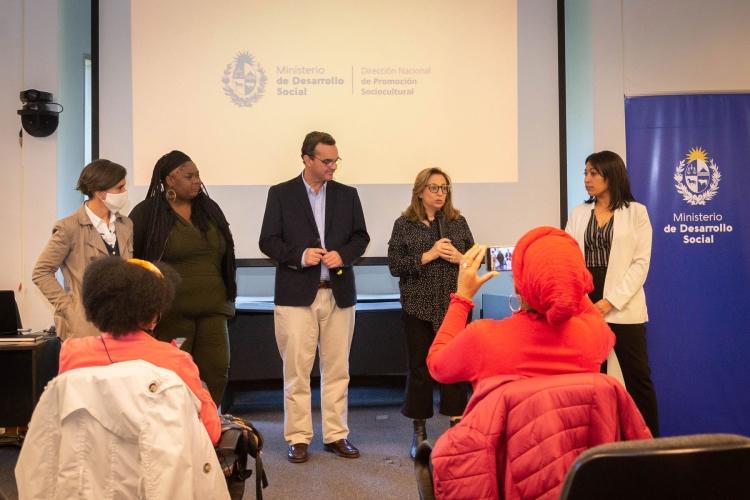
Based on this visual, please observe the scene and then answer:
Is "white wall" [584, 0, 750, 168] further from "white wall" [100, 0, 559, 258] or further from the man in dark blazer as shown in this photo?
the man in dark blazer

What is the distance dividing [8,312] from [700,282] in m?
4.09

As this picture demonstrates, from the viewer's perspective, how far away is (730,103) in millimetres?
4125

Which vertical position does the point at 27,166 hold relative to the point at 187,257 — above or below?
above

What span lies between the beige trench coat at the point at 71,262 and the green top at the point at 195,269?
214 mm

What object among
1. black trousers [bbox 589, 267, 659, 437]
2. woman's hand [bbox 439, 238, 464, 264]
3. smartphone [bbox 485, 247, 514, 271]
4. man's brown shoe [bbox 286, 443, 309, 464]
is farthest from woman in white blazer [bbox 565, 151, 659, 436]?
man's brown shoe [bbox 286, 443, 309, 464]

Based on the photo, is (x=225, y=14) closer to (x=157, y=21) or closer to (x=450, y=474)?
(x=157, y=21)

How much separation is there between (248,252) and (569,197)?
216 centimetres

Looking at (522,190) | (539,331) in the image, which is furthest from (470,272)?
(522,190)

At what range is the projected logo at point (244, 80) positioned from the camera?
13.3ft

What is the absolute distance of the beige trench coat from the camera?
2.95 metres

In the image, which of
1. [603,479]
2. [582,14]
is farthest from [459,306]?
[582,14]

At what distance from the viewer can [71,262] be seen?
9.99ft

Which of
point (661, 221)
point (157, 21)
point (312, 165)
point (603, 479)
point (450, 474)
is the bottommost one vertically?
point (450, 474)

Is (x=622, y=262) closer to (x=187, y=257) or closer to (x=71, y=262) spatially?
(x=187, y=257)
